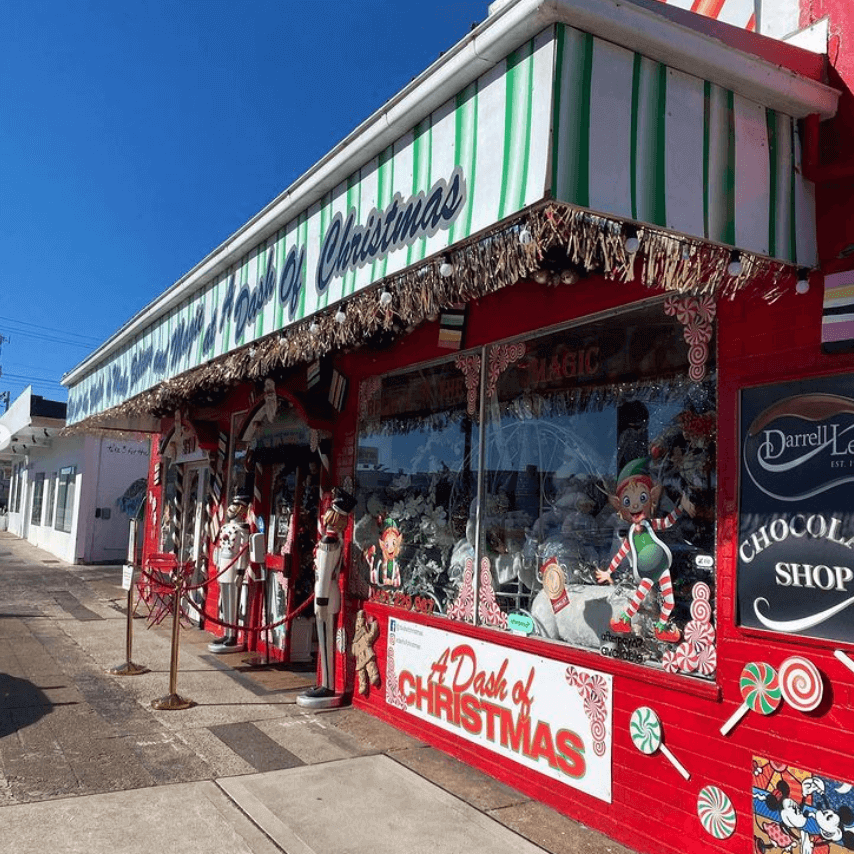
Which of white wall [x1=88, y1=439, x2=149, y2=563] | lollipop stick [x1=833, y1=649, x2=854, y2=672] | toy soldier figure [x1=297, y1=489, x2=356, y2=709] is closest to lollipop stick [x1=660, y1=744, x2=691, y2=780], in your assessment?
lollipop stick [x1=833, y1=649, x2=854, y2=672]

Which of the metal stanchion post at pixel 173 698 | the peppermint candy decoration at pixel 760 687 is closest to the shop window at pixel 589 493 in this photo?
the peppermint candy decoration at pixel 760 687

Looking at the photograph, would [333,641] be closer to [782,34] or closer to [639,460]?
[639,460]

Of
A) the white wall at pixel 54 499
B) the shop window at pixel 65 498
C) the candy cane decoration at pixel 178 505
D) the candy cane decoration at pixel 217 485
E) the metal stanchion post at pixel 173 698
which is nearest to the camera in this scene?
the metal stanchion post at pixel 173 698

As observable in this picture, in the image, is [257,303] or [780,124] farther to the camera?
[257,303]

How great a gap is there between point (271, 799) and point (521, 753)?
155cm

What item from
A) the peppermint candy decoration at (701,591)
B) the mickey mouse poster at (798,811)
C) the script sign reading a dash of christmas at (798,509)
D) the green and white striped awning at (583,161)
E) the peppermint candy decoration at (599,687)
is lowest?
the mickey mouse poster at (798,811)

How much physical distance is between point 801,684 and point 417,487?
11.7 ft

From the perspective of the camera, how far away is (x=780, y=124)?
3.59 m

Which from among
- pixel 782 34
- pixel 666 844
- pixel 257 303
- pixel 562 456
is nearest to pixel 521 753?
pixel 666 844

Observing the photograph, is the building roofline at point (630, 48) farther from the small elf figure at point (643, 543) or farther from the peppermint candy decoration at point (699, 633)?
the peppermint candy decoration at point (699, 633)

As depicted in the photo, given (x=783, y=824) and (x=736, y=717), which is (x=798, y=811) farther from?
(x=736, y=717)

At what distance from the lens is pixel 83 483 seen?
20.3 meters

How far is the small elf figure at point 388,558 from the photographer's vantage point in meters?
6.69

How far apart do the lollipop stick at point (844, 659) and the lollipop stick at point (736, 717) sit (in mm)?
543
